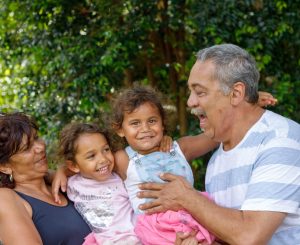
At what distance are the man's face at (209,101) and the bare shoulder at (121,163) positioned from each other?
560 millimetres

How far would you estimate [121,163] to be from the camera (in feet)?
11.8

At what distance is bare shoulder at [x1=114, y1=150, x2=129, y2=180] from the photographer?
360 cm

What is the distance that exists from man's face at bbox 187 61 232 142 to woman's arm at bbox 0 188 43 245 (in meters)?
1.07

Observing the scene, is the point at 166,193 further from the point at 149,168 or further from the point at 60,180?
the point at 60,180

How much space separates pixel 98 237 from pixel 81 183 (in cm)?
35

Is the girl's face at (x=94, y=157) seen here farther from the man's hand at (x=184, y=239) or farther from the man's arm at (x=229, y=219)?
the man's hand at (x=184, y=239)

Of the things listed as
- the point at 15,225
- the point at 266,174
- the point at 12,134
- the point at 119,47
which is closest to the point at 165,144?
the point at 266,174

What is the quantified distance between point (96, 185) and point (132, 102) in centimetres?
53

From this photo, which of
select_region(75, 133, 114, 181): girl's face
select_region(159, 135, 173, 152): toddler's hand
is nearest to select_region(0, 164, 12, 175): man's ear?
select_region(75, 133, 114, 181): girl's face

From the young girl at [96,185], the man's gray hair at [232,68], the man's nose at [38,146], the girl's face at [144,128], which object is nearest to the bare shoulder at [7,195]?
the man's nose at [38,146]

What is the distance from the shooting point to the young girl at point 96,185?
346cm

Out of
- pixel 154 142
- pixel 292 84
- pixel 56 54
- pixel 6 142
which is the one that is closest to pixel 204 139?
pixel 154 142

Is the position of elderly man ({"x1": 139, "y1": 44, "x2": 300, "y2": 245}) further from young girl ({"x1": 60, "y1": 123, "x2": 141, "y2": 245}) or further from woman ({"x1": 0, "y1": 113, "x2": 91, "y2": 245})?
woman ({"x1": 0, "y1": 113, "x2": 91, "y2": 245})

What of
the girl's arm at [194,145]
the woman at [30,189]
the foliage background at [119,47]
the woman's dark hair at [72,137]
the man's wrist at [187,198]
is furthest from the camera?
the foliage background at [119,47]
